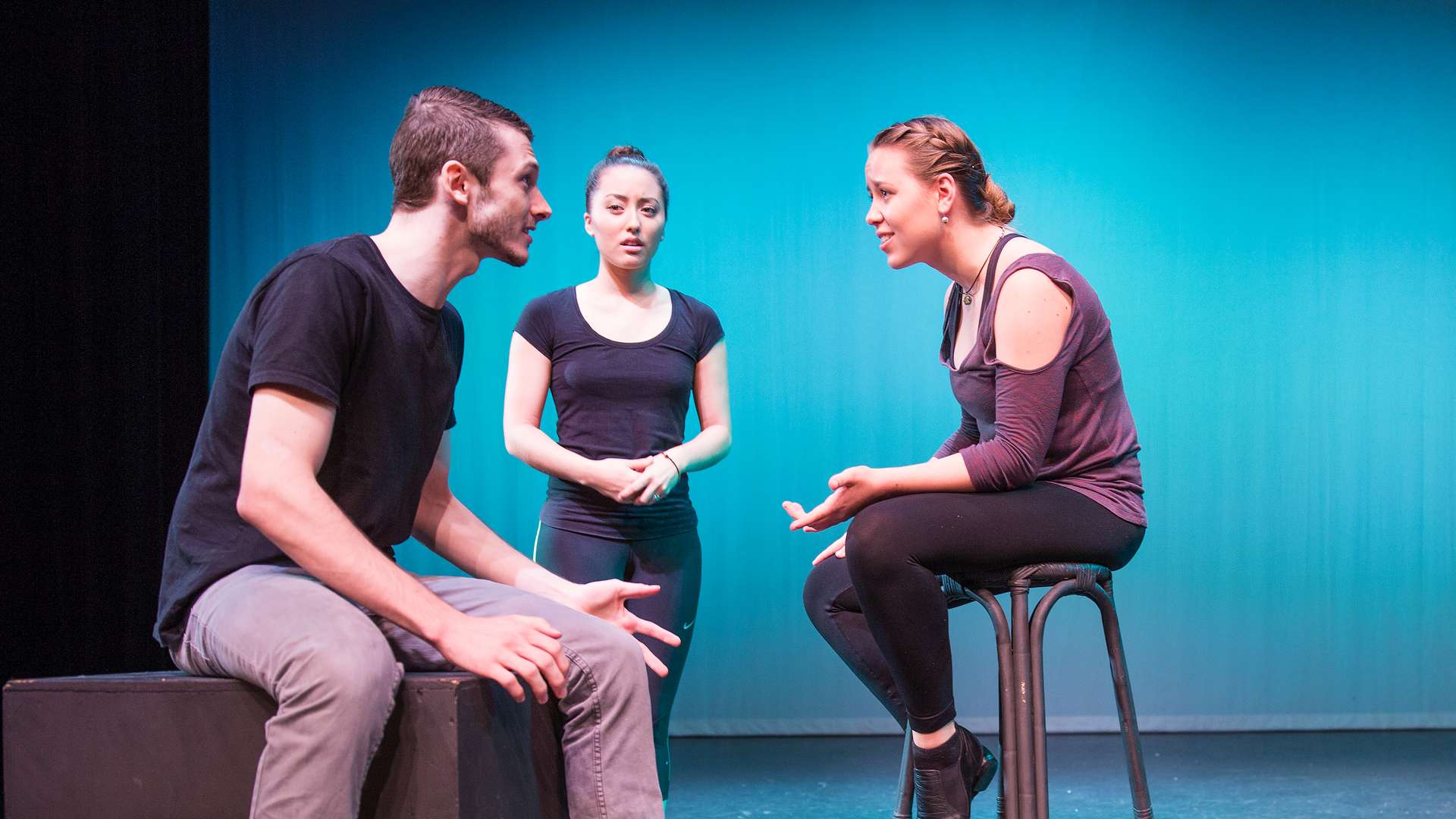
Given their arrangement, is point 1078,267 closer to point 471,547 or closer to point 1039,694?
point 1039,694

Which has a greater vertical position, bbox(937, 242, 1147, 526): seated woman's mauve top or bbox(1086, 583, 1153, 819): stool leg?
bbox(937, 242, 1147, 526): seated woman's mauve top

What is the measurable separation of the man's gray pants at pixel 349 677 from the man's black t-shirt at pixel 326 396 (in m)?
0.06

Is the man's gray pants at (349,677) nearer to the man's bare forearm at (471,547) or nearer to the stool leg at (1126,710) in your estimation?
the man's bare forearm at (471,547)

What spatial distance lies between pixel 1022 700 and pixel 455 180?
1.08 m

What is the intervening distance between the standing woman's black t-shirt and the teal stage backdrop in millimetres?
1602

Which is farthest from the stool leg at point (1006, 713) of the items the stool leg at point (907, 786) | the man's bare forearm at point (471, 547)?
the man's bare forearm at point (471, 547)

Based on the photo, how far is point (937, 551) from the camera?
165 cm

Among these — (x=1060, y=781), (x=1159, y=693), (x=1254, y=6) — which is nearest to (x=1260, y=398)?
(x=1159, y=693)

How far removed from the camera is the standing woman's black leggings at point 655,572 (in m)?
2.41

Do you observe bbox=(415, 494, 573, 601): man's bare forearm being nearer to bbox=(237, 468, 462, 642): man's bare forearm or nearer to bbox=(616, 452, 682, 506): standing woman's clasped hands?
bbox=(237, 468, 462, 642): man's bare forearm

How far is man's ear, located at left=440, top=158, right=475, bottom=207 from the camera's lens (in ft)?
5.01

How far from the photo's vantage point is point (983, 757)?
6.09 ft

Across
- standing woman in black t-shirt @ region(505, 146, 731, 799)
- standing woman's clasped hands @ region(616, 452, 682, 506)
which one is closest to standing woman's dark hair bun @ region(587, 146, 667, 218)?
standing woman in black t-shirt @ region(505, 146, 731, 799)

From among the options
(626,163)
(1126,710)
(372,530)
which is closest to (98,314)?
(626,163)
